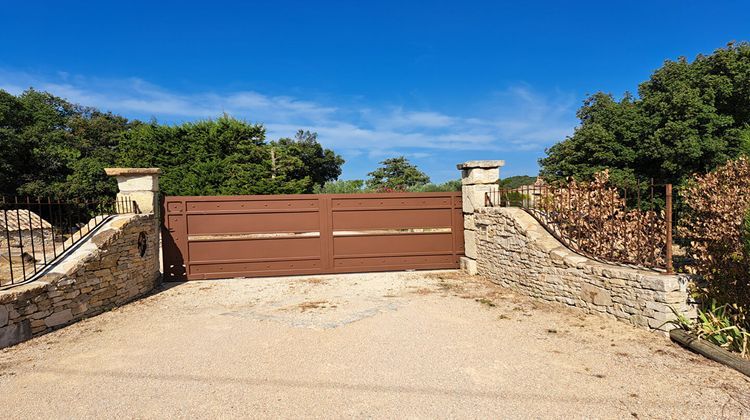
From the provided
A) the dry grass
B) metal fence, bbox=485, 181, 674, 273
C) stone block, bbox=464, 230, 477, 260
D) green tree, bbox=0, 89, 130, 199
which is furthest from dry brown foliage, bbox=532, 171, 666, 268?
green tree, bbox=0, 89, 130, 199

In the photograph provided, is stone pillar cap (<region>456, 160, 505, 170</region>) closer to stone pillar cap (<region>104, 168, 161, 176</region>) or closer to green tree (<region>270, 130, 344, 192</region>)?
stone pillar cap (<region>104, 168, 161, 176</region>)

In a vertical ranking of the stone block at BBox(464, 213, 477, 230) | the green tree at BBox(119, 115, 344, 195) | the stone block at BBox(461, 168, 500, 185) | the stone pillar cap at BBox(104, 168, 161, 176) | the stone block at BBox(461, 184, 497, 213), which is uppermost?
the green tree at BBox(119, 115, 344, 195)

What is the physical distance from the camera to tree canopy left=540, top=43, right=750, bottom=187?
38.1 ft

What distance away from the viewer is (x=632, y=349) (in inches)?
156

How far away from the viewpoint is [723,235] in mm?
4336

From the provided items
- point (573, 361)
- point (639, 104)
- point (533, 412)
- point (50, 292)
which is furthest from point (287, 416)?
point (639, 104)

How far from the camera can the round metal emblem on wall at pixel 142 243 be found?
674 cm

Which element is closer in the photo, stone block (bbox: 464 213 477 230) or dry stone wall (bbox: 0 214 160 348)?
dry stone wall (bbox: 0 214 160 348)

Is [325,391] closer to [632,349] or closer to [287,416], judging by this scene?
[287,416]

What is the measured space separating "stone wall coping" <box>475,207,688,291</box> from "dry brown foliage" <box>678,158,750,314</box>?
26 centimetres

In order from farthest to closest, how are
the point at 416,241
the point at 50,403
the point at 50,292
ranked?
the point at 416,241 → the point at 50,292 → the point at 50,403

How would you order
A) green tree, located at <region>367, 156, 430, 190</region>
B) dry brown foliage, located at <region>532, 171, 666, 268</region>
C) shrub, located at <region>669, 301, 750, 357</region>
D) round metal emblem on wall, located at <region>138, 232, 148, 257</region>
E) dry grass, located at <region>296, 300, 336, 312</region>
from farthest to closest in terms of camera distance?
1. green tree, located at <region>367, 156, 430, 190</region>
2. round metal emblem on wall, located at <region>138, 232, 148, 257</region>
3. dry grass, located at <region>296, 300, 336, 312</region>
4. dry brown foliage, located at <region>532, 171, 666, 268</region>
5. shrub, located at <region>669, 301, 750, 357</region>

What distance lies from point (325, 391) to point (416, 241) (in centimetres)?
566

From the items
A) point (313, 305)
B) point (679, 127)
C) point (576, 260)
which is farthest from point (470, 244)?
point (679, 127)
